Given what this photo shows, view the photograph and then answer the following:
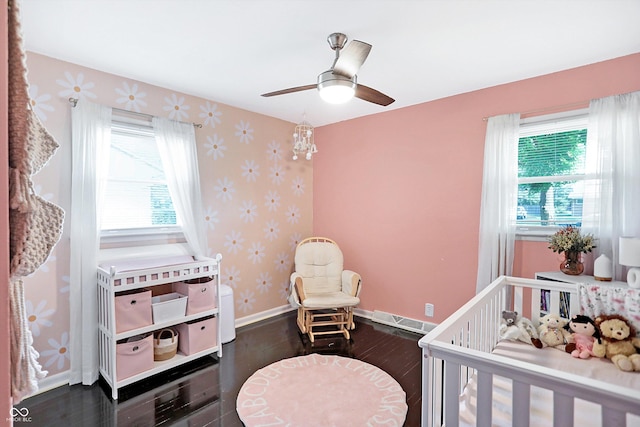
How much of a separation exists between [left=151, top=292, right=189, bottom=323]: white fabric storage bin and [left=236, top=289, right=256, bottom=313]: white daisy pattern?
863 millimetres

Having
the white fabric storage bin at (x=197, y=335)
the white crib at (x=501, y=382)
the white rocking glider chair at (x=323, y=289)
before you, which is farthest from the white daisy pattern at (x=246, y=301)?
the white crib at (x=501, y=382)

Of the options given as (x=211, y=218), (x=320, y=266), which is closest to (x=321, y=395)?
(x=320, y=266)

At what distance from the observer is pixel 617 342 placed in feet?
5.90

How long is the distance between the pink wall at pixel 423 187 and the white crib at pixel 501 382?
3.66 feet

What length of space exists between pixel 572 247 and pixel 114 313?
10.6ft

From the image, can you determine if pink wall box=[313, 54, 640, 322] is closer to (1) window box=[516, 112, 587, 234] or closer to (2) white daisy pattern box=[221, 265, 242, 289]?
(1) window box=[516, 112, 587, 234]

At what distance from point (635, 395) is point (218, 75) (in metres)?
2.91

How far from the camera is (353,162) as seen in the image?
3930 mm

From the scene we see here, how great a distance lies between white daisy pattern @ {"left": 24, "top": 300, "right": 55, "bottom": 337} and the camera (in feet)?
7.44

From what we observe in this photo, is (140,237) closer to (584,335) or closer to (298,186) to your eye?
(298,186)

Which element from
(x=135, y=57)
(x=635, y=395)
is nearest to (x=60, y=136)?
(x=135, y=57)

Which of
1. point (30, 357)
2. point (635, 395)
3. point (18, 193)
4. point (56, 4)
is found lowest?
point (635, 395)

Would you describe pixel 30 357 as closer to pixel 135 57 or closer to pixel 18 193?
pixel 18 193

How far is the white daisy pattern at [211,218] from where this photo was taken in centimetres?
324
